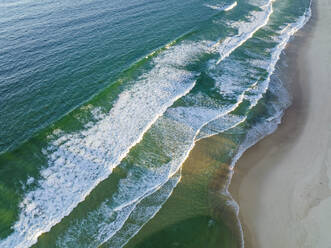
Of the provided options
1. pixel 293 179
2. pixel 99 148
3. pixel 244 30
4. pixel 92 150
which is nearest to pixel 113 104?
pixel 99 148

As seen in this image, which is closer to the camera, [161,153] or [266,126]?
[161,153]

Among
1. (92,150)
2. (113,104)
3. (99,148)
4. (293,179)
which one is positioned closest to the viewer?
(293,179)

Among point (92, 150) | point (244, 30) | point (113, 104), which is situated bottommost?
point (92, 150)

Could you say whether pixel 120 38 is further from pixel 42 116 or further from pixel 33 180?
pixel 33 180

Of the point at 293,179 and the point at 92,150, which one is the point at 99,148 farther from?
the point at 293,179

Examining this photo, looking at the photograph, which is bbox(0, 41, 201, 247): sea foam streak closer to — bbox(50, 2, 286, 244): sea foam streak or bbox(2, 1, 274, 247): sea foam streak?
bbox(2, 1, 274, 247): sea foam streak

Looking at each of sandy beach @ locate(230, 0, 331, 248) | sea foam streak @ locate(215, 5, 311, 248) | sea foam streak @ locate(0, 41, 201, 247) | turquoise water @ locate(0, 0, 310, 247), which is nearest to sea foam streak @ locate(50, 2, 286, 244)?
turquoise water @ locate(0, 0, 310, 247)

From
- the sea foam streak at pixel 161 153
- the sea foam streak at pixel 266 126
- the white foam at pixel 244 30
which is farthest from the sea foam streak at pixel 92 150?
the white foam at pixel 244 30
